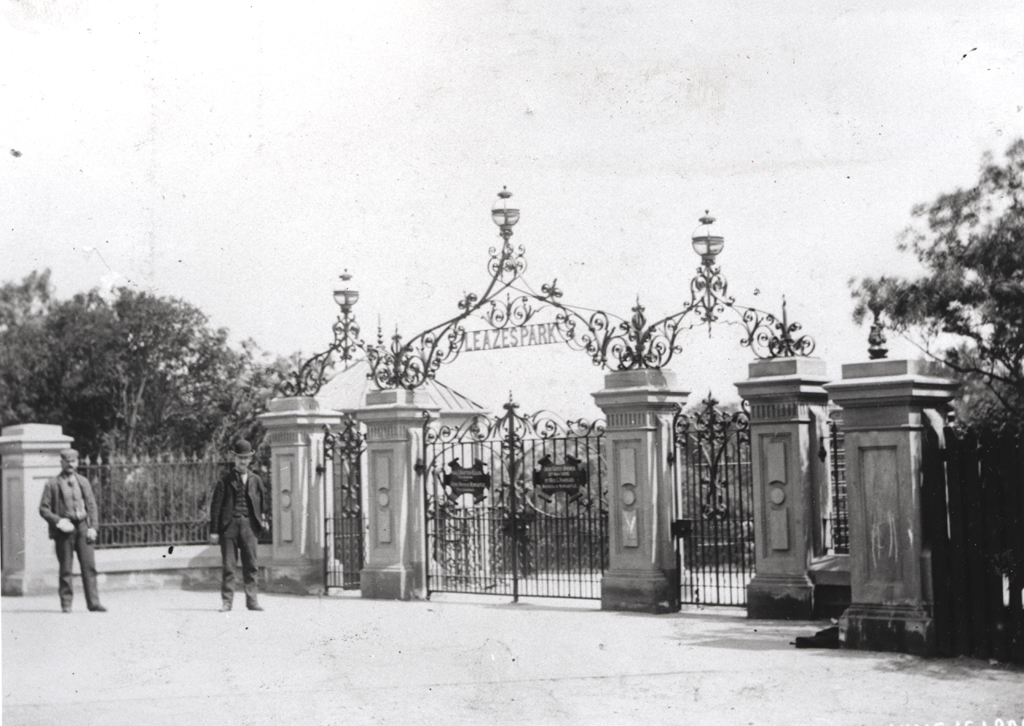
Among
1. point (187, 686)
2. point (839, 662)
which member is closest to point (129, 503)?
point (187, 686)

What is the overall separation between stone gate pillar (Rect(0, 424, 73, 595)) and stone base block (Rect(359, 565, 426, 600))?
4.07 meters

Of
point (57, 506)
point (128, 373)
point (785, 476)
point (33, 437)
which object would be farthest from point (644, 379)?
point (128, 373)

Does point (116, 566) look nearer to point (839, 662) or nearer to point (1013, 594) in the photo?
point (839, 662)

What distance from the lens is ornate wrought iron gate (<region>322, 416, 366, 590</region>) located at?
16.3m

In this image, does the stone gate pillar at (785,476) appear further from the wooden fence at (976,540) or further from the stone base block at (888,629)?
the wooden fence at (976,540)

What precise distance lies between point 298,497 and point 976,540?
929 cm

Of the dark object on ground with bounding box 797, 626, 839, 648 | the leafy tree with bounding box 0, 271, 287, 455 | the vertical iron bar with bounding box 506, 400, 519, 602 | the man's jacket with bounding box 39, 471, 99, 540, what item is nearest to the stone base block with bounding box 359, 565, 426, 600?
the vertical iron bar with bounding box 506, 400, 519, 602

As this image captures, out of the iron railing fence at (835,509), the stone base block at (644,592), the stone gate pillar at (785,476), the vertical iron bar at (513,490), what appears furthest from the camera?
the vertical iron bar at (513,490)

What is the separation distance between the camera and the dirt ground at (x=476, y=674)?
8117 mm

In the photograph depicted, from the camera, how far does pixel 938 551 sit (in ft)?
31.3

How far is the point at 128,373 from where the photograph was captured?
2933cm

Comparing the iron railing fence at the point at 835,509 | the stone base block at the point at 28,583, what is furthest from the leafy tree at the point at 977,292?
the stone base block at the point at 28,583

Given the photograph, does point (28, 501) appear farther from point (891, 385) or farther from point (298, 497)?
point (891, 385)

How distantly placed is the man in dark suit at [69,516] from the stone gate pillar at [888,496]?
25.5 feet
